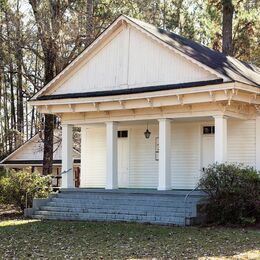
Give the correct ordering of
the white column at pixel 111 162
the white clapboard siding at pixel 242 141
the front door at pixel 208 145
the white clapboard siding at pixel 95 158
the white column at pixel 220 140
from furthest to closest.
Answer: the white clapboard siding at pixel 95 158 → the front door at pixel 208 145 → the white column at pixel 111 162 → the white clapboard siding at pixel 242 141 → the white column at pixel 220 140

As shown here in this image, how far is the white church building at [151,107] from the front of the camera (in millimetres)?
18109

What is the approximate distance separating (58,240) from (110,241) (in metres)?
1.36

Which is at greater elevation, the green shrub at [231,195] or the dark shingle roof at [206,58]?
the dark shingle roof at [206,58]

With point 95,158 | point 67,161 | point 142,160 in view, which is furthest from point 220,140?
point 95,158

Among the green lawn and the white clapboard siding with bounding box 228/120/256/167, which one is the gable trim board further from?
the green lawn

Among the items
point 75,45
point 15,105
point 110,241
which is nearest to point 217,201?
point 110,241

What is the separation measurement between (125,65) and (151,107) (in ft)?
7.39

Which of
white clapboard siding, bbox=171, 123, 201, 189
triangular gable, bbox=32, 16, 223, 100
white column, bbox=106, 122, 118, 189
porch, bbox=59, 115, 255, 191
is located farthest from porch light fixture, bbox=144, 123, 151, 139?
triangular gable, bbox=32, 16, 223, 100

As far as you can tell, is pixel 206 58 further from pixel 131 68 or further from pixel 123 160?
pixel 123 160

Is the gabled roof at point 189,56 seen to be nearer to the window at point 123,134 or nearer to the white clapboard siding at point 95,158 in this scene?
the white clapboard siding at point 95,158

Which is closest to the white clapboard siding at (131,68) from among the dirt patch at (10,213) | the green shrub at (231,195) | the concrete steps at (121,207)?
the green shrub at (231,195)

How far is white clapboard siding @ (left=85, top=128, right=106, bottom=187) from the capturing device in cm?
2317

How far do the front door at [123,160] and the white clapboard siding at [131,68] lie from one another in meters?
2.67

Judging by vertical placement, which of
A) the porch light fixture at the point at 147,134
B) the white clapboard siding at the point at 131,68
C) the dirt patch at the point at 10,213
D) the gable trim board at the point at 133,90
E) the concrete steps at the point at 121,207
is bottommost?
the dirt patch at the point at 10,213
